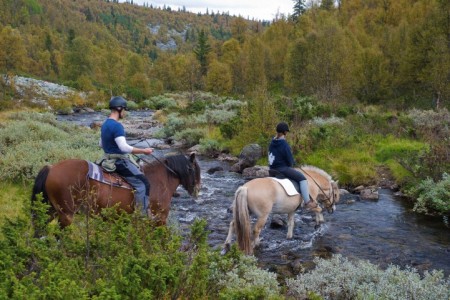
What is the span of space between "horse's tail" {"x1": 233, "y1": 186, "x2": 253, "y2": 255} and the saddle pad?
1.00 m

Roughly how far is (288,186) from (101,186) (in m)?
4.10

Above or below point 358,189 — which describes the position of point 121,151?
above

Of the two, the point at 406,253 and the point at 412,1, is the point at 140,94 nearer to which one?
the point at 412,1

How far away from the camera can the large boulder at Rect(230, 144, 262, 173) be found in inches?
623

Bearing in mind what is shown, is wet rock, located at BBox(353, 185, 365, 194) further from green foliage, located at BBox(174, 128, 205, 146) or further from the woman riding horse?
green foliage, located at BBox(174, 128, 205, 146)

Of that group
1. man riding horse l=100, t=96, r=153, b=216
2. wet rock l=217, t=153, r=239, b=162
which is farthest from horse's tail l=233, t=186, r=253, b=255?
wet rock l=217, t=153, r=239, b=162

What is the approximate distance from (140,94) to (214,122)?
37189 mm

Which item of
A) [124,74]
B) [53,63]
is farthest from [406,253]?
[53,63]

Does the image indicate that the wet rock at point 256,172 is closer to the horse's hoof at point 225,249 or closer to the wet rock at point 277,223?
the wet rock at point 277,223

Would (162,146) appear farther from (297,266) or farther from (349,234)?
(297,266)

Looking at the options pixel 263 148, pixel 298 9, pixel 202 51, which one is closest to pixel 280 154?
pixel 263 148

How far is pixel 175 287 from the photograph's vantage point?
3.64m

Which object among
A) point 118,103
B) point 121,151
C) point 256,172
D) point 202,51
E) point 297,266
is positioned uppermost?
point 202,51

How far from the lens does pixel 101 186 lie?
673 cm
